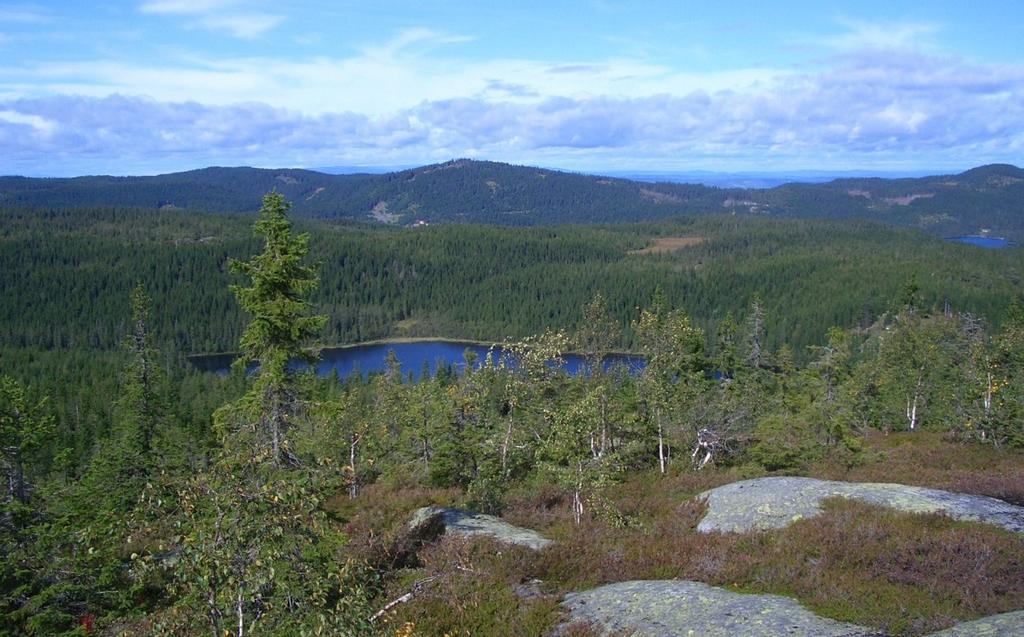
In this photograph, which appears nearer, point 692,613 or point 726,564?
point 692,613

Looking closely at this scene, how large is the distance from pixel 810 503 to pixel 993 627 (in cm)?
723

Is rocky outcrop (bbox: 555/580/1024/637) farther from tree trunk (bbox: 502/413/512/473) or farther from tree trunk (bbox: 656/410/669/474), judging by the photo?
tree trunk (bbox: 656/410/669/474)

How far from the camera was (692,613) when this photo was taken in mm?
10430

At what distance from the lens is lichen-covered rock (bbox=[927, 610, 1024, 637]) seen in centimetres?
845

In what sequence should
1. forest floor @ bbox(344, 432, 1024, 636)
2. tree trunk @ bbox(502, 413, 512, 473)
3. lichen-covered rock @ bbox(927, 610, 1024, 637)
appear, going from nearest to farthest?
lichen-covered rock @ bbox(927, 610, 1024, 637)
forest floor @ bbox(344, 432, 1024, 636)
tree trunk @ bbox(502, 413, 512, 473)

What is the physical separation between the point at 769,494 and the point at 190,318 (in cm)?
19203

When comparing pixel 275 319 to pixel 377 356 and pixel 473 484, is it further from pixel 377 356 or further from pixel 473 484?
pixel 377 356

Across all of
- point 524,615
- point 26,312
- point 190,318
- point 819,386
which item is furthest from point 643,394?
point 26,312

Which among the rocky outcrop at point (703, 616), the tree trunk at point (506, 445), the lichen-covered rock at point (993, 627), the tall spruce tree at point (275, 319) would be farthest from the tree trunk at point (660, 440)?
the lichen-covered rock at point (993, 627)

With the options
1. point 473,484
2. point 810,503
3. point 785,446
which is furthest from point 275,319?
point 785,446

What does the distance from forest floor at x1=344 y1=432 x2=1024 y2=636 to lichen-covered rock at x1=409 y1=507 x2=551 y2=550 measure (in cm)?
55

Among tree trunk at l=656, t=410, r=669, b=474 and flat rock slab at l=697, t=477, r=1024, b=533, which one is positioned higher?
flat rock slab at l=697, t=477, r=1024, b=533

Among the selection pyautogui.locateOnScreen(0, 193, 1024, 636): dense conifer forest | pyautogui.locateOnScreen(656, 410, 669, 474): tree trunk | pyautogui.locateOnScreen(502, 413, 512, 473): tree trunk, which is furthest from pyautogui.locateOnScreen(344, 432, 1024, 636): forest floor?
pyautogui.locateOnScreen(656, 410, 669, 474): tree trunk

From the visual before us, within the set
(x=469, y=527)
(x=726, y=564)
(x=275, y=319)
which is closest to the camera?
(x=726, y=564)
